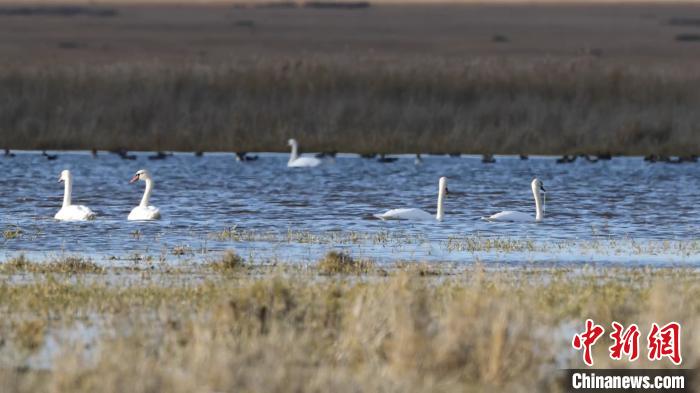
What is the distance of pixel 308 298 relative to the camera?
10820 mm

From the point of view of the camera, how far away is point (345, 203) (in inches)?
867

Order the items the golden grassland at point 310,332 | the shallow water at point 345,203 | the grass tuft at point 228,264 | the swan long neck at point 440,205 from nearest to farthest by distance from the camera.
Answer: the golden grassland at point 310,332
the grass tuft at point 228,264
the shallow water at point 345,203
the swan long neck at point 440,205

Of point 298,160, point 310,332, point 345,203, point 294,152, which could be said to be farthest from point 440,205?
point 310,332

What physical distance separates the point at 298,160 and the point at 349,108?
3.24m

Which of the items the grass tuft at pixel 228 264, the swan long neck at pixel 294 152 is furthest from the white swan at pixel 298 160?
the grass tuft at pixel 228 264

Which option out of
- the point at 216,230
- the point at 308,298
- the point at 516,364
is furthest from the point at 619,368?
the point at 216,230

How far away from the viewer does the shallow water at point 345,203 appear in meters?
15.6

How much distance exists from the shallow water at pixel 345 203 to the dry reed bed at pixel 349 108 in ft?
2.62

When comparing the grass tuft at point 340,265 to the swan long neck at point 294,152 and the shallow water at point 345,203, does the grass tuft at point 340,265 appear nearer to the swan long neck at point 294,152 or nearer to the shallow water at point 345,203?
the shallow water at point 345,203

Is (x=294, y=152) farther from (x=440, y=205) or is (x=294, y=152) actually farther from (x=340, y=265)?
(x=340, y=265)

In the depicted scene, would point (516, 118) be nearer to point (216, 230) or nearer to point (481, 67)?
point (481, 67)

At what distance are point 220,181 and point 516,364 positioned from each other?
16.9 m

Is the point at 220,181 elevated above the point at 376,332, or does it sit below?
above

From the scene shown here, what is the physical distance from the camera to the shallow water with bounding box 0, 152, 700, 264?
15.6 meters
